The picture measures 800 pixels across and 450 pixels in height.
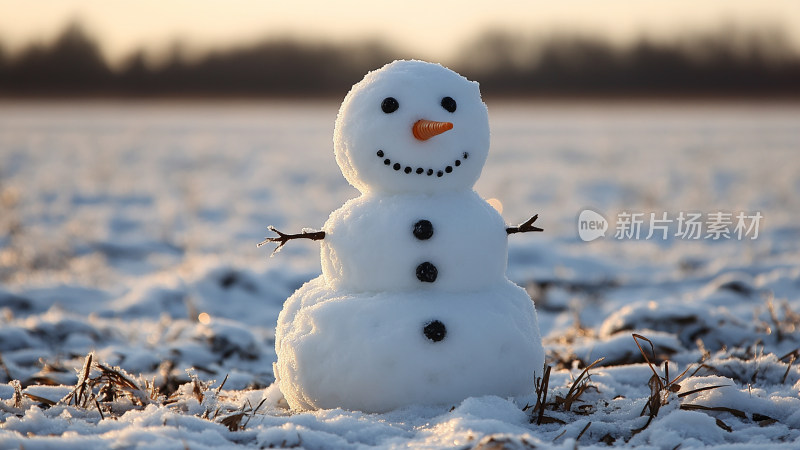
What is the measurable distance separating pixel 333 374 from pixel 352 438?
41 centimetres

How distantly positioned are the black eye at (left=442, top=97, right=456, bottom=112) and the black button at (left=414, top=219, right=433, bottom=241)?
18.8 inches

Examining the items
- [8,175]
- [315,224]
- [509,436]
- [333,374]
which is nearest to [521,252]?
[315,224]

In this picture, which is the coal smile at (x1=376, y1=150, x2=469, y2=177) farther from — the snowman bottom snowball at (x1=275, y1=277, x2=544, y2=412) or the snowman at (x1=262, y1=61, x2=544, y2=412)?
the snowman bottom snowball at (x1=275, y1=277, x2=544, y2=412)

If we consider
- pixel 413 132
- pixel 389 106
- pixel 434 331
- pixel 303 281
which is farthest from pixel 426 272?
pixel 303 281

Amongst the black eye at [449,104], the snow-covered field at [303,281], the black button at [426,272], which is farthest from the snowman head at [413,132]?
the snow-covered field at [303,281]

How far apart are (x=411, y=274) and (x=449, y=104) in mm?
706

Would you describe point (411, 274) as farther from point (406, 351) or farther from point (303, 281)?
point (303, 281)

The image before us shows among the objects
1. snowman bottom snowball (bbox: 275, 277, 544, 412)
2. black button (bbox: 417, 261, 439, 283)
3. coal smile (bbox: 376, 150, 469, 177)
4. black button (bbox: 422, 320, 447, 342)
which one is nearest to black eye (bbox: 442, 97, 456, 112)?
coal smile (bbox: 376, 150, 469, 177)

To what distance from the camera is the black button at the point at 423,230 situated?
2922 millimetres

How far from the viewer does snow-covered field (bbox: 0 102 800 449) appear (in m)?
2.69

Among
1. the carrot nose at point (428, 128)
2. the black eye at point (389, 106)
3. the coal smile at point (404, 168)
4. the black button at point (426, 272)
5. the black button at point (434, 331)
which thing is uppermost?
the black eye at point (389, 106)

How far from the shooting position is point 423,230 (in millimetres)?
2920

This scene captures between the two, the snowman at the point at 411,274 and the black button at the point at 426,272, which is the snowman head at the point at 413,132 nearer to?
the snowman at the point at 411,274

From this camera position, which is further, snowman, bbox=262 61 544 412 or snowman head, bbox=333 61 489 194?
snowman head, bbox=333 61 489 194
